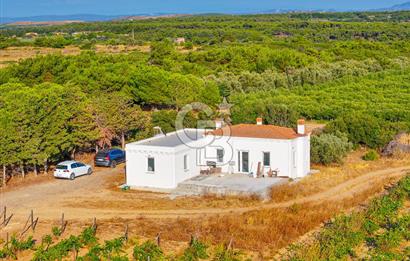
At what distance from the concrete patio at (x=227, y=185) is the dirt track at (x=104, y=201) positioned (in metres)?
0.69

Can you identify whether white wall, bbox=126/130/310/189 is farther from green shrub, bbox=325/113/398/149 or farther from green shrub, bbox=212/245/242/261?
green shrub, bbox=212/245/242/261

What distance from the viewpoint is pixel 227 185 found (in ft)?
75.0

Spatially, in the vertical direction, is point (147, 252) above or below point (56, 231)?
above

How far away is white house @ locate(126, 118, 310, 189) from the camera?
2358 centimetres

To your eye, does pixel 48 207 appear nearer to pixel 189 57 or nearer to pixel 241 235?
pixel 241 235

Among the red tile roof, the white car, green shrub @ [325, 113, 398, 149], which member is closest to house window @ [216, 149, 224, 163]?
the red tile roof

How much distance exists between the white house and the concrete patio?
0.52 meters

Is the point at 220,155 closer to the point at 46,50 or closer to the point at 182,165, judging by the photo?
the point at 182,165

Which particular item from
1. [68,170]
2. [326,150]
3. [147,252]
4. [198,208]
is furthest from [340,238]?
[68,170]

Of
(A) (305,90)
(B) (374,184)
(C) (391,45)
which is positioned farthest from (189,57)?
(B) (374,184)

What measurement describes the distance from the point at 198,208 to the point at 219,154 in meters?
5.06

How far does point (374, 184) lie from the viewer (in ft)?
79.0

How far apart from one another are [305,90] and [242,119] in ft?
58.7

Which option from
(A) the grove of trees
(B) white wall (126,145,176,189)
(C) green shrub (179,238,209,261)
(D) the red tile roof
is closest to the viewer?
(C) green shrub (179,238,209,261)
